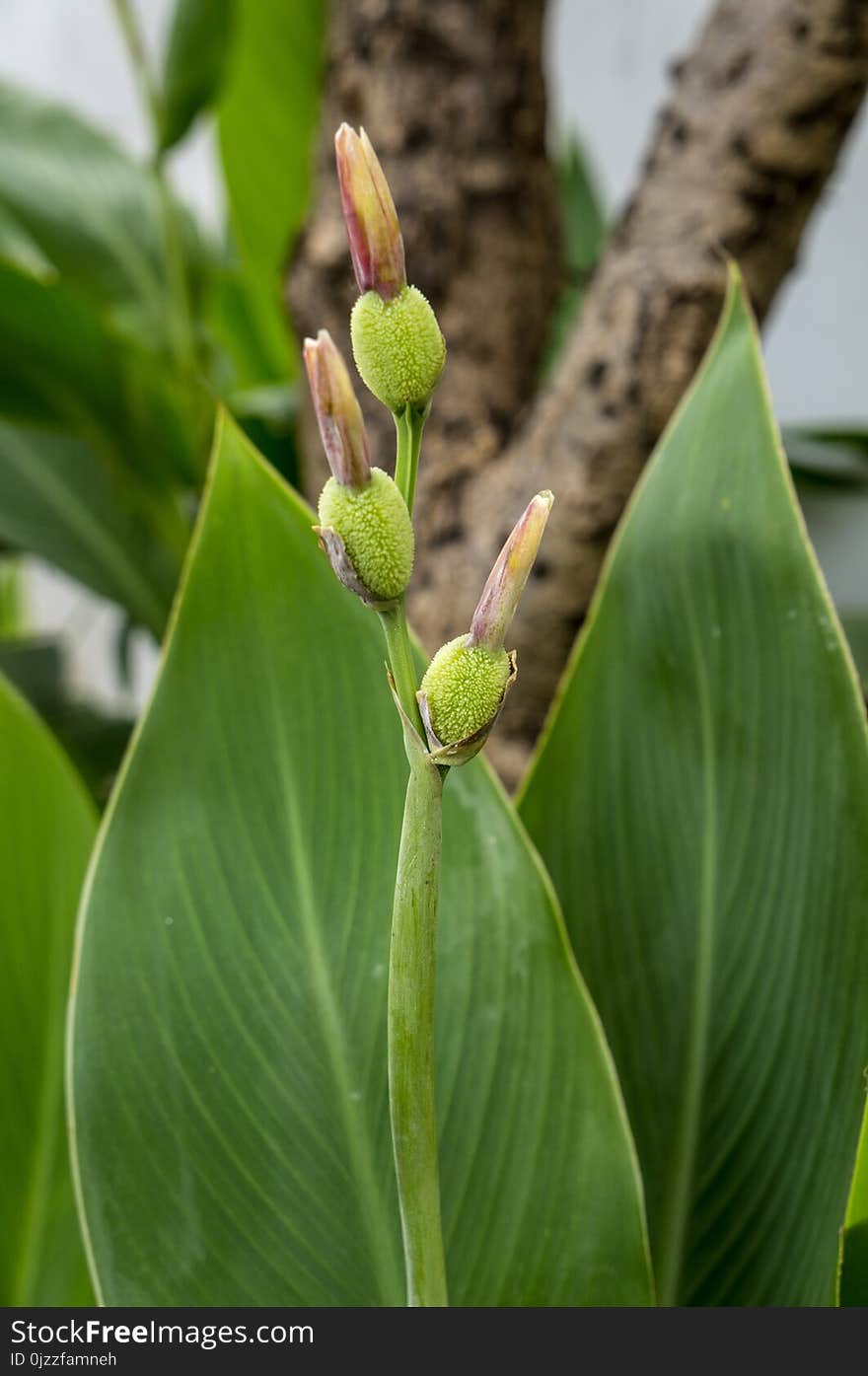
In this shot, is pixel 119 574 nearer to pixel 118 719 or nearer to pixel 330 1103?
pixel 118 719

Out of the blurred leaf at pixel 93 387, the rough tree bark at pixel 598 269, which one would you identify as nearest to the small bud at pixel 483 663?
the rough tree bark at pixel 598 269

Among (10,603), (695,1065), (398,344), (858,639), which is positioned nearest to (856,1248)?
(695,1065)

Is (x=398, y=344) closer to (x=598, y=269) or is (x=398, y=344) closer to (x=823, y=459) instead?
(x=598, y=269)

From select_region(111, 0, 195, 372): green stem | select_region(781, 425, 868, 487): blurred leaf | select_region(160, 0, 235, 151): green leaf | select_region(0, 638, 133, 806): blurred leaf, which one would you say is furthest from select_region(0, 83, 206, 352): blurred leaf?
select_region(781, 425, 868, 487): blurred leaf

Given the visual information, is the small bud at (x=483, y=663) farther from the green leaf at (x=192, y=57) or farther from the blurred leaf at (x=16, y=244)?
the blurred leaf at (x=16, y=244)

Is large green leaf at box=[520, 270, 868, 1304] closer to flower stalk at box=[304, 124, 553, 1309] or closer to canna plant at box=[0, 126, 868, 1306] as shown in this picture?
canna plant at box=[0, 126, 868, 1306]
